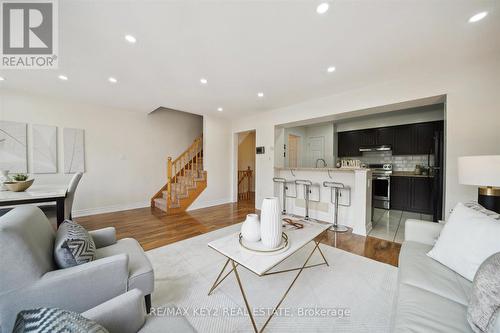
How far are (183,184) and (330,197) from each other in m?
→ 3.66

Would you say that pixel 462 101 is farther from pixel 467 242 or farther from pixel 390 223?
pixel 390 223

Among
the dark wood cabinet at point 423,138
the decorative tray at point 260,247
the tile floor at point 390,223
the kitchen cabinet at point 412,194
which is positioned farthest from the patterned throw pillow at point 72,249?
the dark wood cabinet at point 423,138

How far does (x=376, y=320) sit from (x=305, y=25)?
2.57m

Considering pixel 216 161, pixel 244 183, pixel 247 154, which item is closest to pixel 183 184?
pixel 216 161

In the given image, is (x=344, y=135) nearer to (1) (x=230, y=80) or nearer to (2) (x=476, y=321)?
(1) (x=230, y=80)

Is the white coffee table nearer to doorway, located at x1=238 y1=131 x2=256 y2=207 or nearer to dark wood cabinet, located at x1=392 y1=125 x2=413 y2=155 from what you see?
dark wood cabinet, located at x1=392 y1=125 x2=413 y2=155

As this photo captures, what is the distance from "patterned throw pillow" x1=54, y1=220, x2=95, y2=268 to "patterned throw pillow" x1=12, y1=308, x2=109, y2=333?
2.44 ft

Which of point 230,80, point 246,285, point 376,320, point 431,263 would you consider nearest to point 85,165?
point 230,80

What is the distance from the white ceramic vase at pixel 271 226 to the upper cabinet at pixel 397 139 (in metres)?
4.76

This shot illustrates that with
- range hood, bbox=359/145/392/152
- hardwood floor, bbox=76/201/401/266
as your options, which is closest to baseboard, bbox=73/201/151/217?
hardwood floor, bbox=76/201/401/266

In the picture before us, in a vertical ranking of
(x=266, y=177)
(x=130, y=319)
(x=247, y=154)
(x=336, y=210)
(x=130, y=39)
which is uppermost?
(x=130, y=39)

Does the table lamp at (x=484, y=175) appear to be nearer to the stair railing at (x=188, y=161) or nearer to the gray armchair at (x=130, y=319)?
the gray armchair at (x=130, y=319)

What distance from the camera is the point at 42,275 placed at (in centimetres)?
104

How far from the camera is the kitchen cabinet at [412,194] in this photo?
420 centimetres
